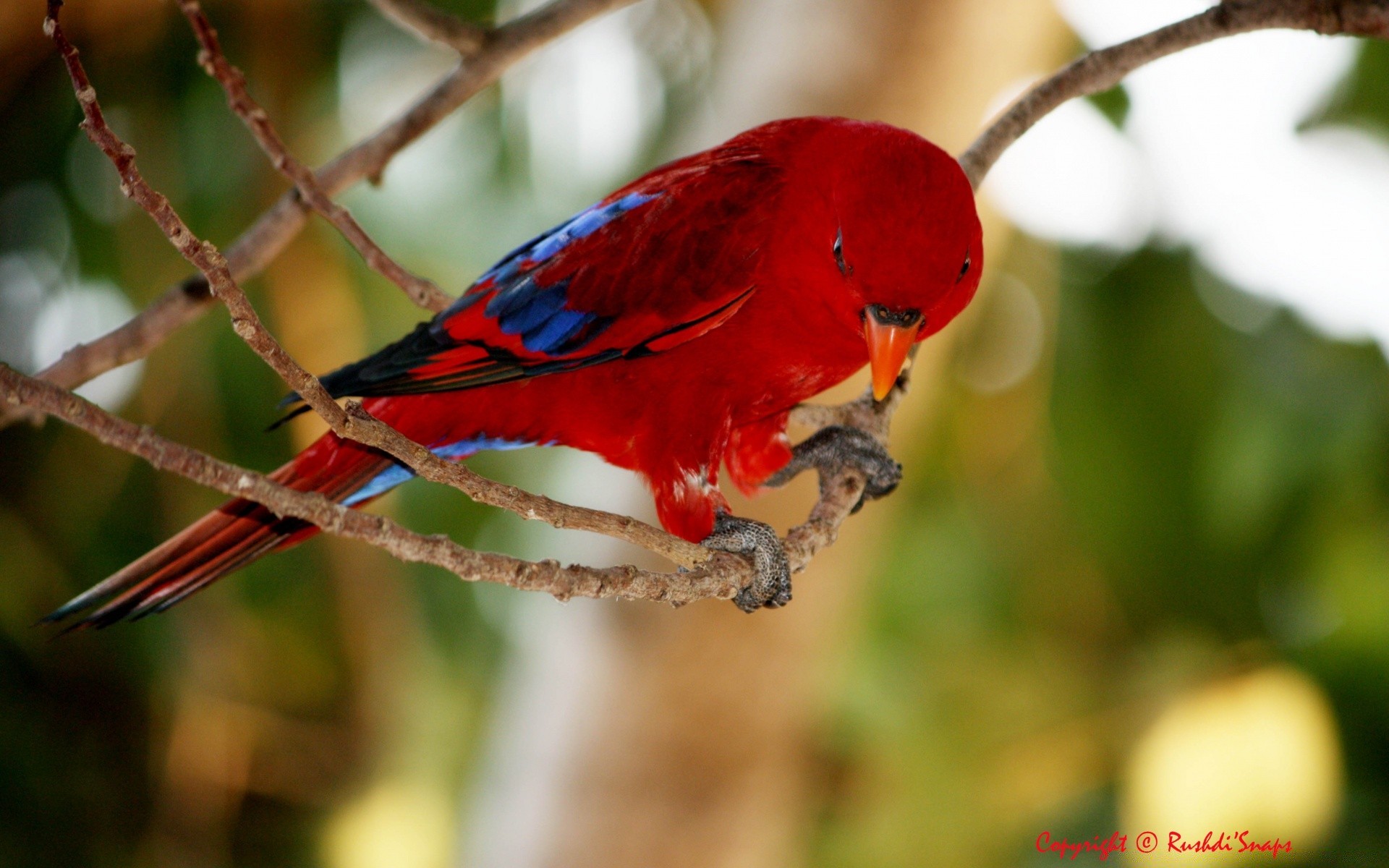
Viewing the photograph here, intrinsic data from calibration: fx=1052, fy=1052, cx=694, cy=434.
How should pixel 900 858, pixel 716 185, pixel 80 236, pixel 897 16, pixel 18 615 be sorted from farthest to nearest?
1. pixel 900 858
2. pixel 80 236
3. pixel 18 615
4. pixel 897 16
5. pixel 716 185

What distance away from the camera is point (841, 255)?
5.41 feet

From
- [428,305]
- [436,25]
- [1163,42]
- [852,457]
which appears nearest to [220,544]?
[428,305]

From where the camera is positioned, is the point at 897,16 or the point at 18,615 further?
Result: the point at 18,615

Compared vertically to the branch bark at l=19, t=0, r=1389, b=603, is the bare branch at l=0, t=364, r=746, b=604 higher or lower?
lower

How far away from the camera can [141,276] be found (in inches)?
164

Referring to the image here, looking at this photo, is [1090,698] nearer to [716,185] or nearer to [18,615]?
[716,185]

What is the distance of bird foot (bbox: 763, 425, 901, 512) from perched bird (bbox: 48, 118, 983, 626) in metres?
0.01

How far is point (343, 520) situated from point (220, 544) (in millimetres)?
618

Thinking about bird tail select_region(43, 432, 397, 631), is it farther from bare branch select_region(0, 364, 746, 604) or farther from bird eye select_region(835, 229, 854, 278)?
bird eye select_region(835, 229, 854, 278)

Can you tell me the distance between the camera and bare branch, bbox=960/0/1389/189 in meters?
1.51

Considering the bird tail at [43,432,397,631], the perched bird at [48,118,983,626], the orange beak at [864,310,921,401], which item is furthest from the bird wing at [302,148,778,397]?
the orange beak at [864,310,921,401]

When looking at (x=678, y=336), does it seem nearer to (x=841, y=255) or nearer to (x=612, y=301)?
(x=612, y=301)

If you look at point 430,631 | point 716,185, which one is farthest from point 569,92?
point 716,185

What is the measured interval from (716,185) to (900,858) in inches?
158
